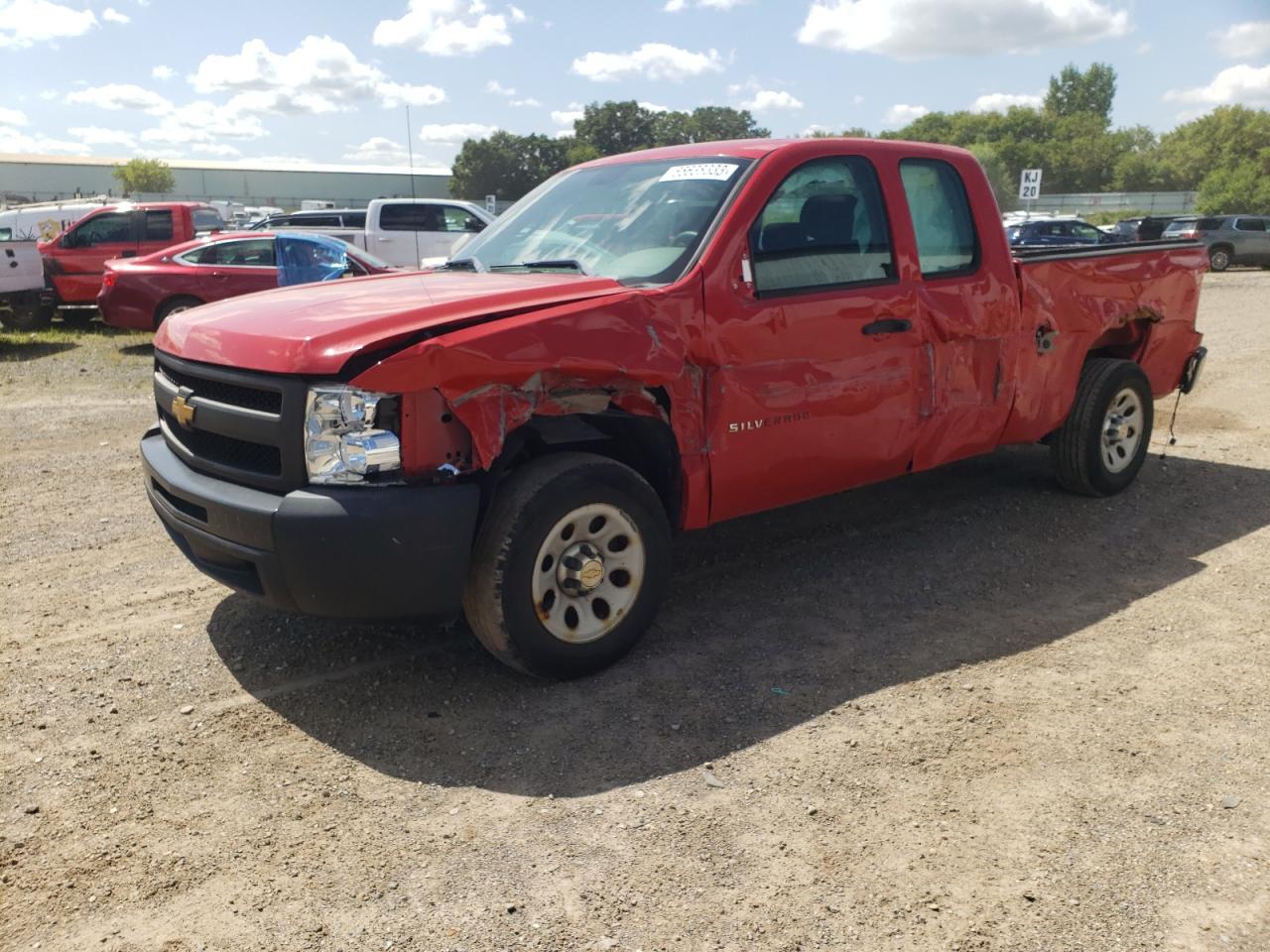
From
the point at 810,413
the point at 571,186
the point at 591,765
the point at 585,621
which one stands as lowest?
the point at 591,765

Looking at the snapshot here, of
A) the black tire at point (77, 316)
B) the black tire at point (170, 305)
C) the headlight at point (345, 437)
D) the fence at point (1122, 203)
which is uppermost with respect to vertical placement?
the fence at point (1122, 203)

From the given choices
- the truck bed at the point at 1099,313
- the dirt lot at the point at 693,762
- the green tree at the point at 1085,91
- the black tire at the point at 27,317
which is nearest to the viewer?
the dirt lot at the point at 693,762

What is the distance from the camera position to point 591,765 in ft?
11.0

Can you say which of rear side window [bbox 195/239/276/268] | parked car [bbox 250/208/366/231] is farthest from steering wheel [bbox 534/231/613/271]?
parked car [bbox 250/208/366/231]

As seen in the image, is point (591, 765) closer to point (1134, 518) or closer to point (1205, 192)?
point (1134, 518)

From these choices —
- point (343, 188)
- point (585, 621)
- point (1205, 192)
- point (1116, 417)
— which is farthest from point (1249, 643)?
point (343, 188)

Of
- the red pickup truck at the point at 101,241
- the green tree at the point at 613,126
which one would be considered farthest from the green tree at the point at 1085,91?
the red pickup truck at the point at 101,241

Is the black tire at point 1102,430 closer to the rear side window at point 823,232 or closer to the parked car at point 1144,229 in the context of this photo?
the rear side window at point 823,232

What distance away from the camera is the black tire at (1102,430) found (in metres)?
6.01

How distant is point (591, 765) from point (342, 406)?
1.40 metres

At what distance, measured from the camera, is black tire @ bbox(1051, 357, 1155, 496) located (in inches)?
237

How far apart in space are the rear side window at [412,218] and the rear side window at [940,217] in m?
13.5

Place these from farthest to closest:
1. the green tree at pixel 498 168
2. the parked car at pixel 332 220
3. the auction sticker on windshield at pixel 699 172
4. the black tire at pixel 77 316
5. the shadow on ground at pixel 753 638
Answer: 1. the green tree at pixel 498 168
2. the parked car at pixel 332 220
3. the black tire at pixel 77 316
4. the auction sticker on windshield at pixel 699 172
5. the shadow on ground at pixel 753 638

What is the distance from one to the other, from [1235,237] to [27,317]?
30871 mm
